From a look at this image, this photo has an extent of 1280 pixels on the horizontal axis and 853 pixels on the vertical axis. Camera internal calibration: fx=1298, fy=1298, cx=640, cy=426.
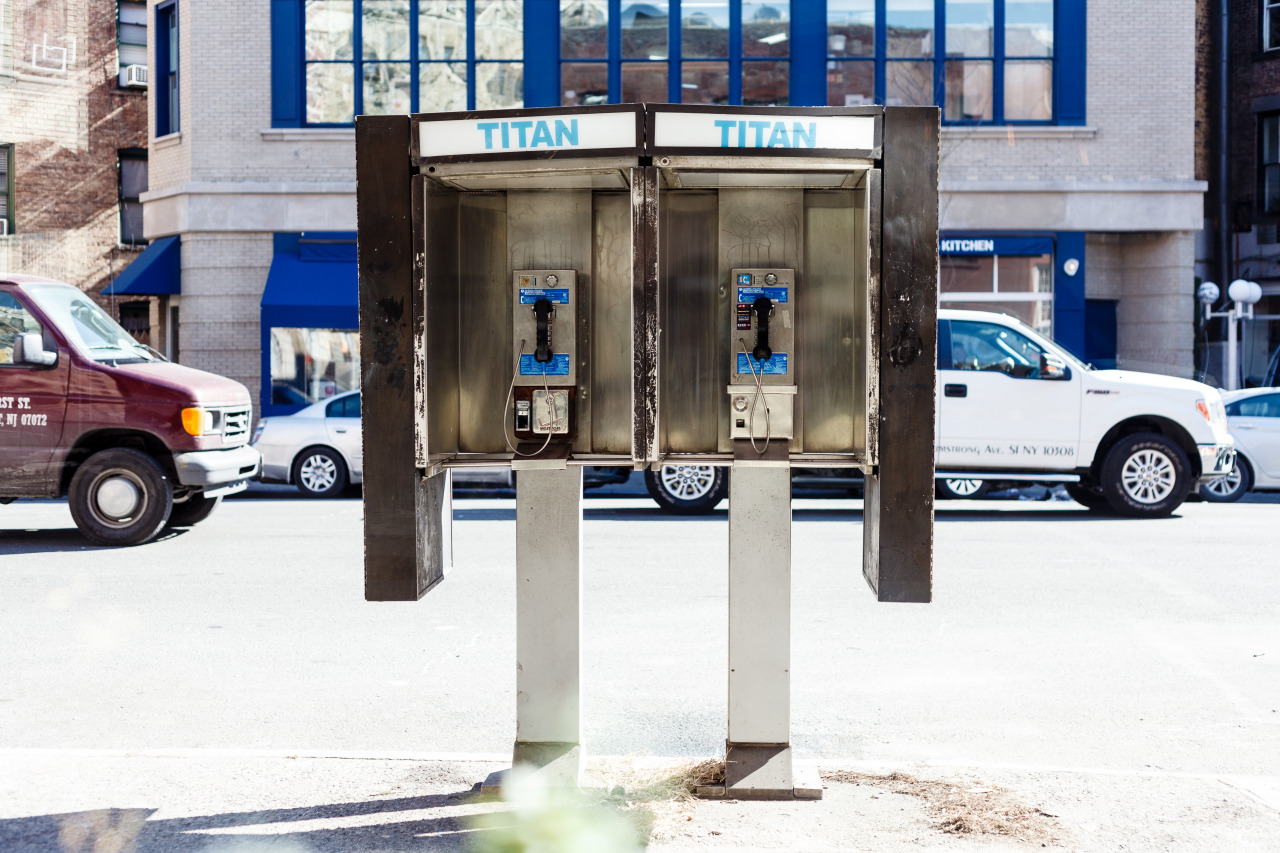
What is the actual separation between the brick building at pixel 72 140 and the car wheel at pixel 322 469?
14.5m

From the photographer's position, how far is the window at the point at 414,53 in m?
22.7

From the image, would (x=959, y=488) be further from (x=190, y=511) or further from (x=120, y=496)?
(x=120, y=496)

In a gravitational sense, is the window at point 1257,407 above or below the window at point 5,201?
below

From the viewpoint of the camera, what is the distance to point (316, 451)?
1639 cm

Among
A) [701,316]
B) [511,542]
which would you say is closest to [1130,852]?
[701,316]

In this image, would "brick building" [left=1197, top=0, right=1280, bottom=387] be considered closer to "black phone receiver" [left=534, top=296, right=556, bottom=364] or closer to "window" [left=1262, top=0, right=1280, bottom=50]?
"window" [left=1262, top=0, right=1280, bottom=50]

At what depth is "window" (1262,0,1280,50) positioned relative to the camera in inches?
1050

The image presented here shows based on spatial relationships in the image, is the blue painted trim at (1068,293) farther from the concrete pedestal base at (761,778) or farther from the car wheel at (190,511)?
the concrete pedestal base at (761,778)

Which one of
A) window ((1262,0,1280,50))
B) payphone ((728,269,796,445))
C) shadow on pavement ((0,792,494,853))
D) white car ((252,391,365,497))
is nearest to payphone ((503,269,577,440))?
payphone ((728,269,796,445))

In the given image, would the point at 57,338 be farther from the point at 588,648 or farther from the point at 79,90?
the point at 79,90

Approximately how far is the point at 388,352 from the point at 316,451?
1229 cm

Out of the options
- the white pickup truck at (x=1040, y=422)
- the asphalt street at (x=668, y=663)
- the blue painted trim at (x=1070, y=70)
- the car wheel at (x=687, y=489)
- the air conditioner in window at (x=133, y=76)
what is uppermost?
the air conditioner in window at (x=133, y=76)

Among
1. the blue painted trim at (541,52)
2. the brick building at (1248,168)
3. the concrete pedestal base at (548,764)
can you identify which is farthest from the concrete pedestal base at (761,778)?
the brick building at (1248,168)

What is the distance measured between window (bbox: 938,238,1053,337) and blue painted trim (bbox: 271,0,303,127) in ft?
38.3
